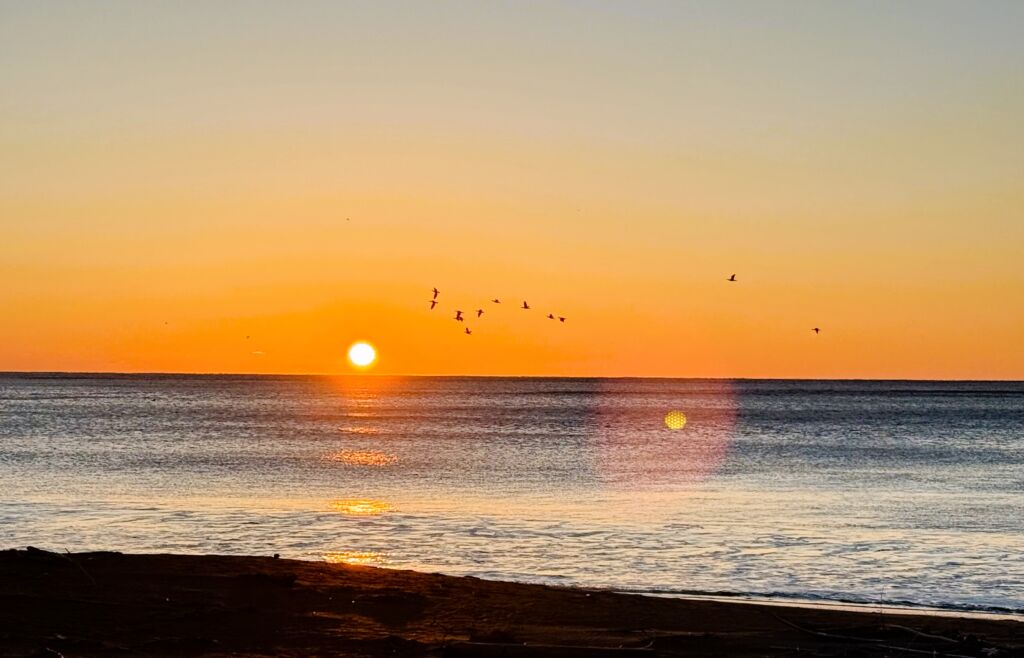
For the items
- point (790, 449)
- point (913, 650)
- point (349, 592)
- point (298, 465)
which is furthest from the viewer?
point (790, 449)

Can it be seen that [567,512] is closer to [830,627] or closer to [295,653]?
[830,627]

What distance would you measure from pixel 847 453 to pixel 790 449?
4.59 meters

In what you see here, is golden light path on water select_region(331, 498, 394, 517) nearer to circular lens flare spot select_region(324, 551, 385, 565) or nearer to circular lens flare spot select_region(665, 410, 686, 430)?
circular lens flare spot select_region(324, 551, 385, 565)

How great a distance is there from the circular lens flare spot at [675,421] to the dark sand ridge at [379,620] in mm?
85797

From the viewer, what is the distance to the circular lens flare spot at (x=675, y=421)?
10512 cm

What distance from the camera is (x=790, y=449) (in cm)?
6781

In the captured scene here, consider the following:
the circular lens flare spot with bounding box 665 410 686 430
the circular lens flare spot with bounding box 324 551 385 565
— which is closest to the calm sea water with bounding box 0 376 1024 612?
the circular lens flare spot with bounding box 324 551 385 565

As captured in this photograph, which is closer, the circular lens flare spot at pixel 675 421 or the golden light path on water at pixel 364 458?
the golden light path on water at pixel 364 458

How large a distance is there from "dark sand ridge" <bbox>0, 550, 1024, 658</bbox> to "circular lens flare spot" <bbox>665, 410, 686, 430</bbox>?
85.8 m

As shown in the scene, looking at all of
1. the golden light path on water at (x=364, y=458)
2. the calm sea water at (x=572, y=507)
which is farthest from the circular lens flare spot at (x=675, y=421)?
the golden light path on water at (x=364, y=458)

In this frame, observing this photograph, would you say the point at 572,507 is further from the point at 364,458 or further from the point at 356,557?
the point at 364,458

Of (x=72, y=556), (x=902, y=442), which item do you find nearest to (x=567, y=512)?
(x=72, y=556)

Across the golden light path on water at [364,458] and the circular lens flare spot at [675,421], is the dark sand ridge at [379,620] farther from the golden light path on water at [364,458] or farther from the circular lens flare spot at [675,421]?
the circular lens flare spot at [675,421]

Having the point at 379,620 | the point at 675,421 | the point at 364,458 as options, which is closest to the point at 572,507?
the point at 379,620
